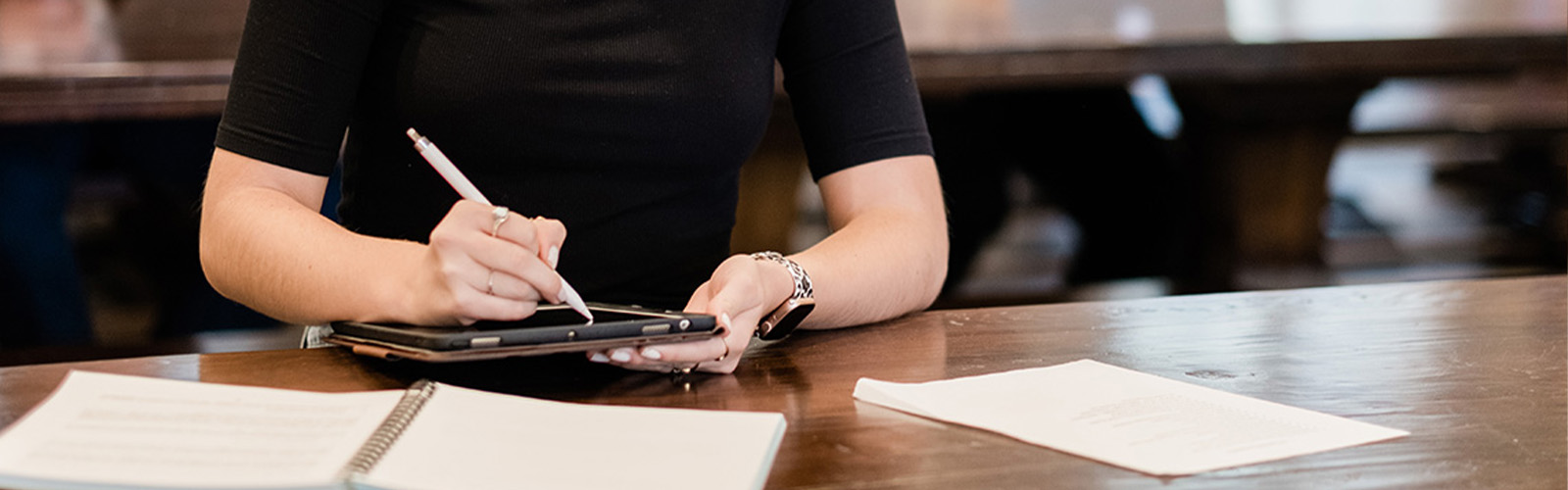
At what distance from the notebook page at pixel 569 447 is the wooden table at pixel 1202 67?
1.10 metres

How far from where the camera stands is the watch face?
2.67ft

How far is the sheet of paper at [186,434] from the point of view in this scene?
481mm

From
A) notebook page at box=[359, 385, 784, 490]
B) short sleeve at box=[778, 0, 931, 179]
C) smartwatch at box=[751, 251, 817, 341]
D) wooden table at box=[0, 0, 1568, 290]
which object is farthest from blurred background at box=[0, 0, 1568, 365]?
notebook page at box=[359, 385, 784, 490]

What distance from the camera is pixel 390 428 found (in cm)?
55

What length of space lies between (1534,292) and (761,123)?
0.66 m

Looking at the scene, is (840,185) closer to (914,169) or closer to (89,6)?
(914,169)

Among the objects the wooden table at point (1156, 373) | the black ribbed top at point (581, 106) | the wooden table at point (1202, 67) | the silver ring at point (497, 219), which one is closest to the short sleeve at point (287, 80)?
the black ribbed top at point (581, 106)

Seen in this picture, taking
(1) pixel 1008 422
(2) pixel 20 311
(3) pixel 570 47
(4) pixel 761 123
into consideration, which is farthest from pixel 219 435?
(2) pixel 20 311

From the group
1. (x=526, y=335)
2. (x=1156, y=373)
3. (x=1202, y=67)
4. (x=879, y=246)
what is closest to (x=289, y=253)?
(x=526, y=335)

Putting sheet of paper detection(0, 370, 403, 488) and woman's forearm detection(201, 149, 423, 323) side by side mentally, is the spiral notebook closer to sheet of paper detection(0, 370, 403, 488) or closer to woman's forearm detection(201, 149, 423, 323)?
sheet of paper detection(0, 370, 403, 488)

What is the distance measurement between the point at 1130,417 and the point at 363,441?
1.23 feet

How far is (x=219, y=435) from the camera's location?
Answer: 0.54 m

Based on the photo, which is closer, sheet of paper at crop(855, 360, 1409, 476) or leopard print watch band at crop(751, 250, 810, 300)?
sheet of paper at crop(855, 360, 1409, 476)

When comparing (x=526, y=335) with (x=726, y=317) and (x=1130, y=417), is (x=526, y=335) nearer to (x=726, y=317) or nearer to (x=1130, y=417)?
(x=726, y=317)
